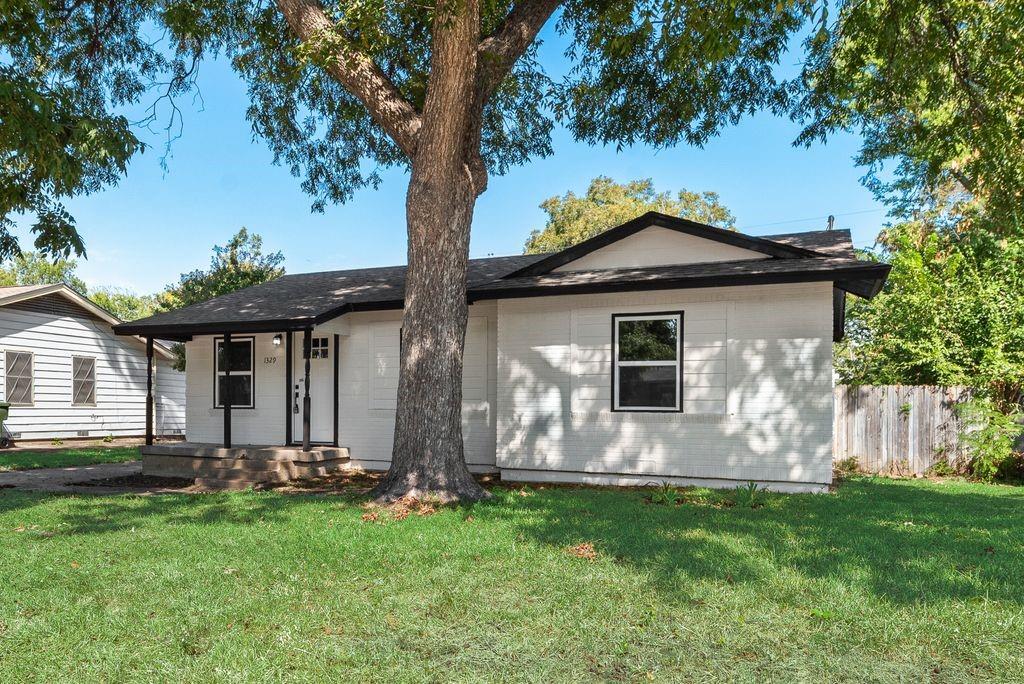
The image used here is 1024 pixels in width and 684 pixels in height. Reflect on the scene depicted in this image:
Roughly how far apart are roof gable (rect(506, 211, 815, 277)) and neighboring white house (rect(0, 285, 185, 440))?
46.6ft

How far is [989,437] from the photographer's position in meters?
11.8

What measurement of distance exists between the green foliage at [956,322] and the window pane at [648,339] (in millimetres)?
6513

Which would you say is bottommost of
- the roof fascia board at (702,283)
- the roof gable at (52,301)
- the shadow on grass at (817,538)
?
the shadow on grass at (817,538)

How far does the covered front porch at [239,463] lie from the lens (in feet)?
37.1

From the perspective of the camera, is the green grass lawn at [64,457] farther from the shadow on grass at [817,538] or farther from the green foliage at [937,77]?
the green foliage at [937,77]

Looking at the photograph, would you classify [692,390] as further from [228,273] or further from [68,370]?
[68,370]

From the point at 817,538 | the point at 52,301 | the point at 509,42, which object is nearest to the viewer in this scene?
the point at 817,538

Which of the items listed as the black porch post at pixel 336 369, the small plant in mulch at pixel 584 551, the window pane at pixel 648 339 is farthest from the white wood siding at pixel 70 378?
the small plant in mulch at pixel 584 551

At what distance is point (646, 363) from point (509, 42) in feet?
16.3

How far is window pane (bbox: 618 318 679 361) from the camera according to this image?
413 inches

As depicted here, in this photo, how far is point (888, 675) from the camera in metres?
3.48

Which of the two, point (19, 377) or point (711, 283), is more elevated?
point (711, 283)

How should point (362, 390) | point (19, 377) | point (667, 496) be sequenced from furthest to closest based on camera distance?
point (19, 377), point (362, 390), point (667, 496)

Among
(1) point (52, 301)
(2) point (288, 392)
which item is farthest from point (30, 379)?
(2) point (288, 392)
